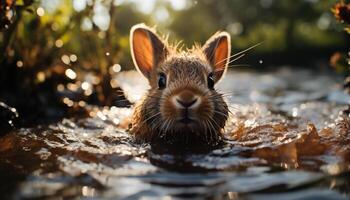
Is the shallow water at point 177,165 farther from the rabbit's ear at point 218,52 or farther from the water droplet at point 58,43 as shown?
the water droplet at point 58,43

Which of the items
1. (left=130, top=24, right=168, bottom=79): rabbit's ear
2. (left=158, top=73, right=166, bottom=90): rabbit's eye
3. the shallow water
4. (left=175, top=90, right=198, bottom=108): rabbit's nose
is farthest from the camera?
(left=130, top=24, right=168, bottom=79): rabbit's ear

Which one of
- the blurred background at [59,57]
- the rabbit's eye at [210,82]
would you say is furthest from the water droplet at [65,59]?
the rabbit's eye at [210,82]

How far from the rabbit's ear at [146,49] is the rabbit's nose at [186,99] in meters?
1.52

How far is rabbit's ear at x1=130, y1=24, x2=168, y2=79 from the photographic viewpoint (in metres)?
6.32

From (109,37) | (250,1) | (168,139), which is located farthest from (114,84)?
(250,1)

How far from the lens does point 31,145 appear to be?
4.92 m

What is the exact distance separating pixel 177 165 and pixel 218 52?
110 inches

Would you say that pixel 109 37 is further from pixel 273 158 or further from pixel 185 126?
pixel 273 158

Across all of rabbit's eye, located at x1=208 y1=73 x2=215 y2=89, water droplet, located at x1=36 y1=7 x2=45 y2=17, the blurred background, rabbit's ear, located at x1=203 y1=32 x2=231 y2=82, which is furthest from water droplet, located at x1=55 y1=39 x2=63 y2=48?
rabbit's eye, located at x1=208 y1=73 x2=215 y2=89

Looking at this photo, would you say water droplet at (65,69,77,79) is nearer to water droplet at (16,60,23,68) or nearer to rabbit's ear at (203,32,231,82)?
water droplet at (16,60,23,68)

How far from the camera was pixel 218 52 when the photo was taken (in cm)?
661

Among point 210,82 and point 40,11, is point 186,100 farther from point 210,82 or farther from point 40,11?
point 40,11

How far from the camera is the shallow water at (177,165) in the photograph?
11.1 feet

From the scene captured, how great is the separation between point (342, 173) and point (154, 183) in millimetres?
1281
